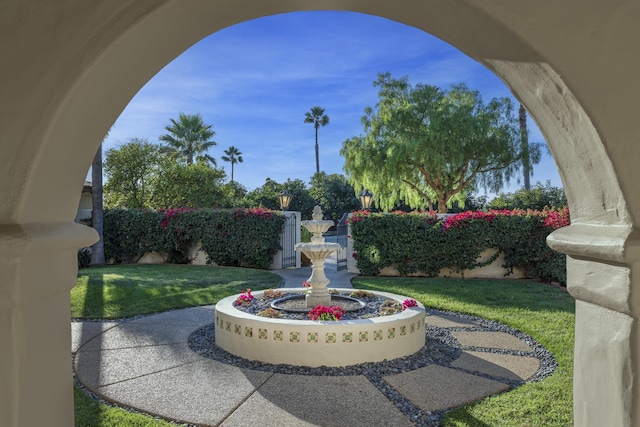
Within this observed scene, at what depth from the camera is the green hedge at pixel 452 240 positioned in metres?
12.9

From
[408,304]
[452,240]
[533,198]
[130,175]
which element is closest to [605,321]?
[408,304]

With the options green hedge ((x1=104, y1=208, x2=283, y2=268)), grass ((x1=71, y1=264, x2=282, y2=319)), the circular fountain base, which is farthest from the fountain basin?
green hedge ((x1=104, y1=208, x2=283, y2=268))

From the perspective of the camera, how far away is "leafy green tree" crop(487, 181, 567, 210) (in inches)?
1100

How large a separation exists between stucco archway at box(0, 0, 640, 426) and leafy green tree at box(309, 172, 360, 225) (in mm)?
34504

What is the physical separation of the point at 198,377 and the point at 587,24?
4.90 m

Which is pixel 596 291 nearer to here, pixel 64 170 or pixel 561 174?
pixel 561 174

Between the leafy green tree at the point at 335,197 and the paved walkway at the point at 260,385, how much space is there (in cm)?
3045

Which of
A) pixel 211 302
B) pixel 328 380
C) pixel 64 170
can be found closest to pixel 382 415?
pixel 328 380

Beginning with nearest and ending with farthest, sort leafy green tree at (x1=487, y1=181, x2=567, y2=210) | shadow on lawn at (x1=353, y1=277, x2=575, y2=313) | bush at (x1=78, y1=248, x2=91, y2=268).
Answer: shadow on lawn at (x1=353, y1=277, x2=575, y2=313)
bush at (x1=78, y1=248, x2=91, y2=268)
leafy green tree at (x1=487, y1=181, x2=567, y2=210)

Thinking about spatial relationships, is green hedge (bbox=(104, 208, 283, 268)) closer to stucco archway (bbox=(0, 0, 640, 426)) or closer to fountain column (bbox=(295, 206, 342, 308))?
fountain column (bbox=(295, 206, 342, 308))

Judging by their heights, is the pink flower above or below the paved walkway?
above

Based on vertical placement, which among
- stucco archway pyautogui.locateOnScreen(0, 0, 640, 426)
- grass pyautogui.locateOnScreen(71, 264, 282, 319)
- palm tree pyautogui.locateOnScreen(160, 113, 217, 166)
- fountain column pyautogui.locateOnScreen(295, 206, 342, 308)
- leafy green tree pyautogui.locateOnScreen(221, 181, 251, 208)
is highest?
palm tree pyautogui.locateOnScreen(160, 113, 217, 166)

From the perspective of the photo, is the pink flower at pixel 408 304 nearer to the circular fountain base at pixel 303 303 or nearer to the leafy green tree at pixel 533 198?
the circular fountain base at pixel 303 303

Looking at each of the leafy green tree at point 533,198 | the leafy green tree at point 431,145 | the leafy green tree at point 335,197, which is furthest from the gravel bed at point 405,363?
the leafy green tree at point 335,197
